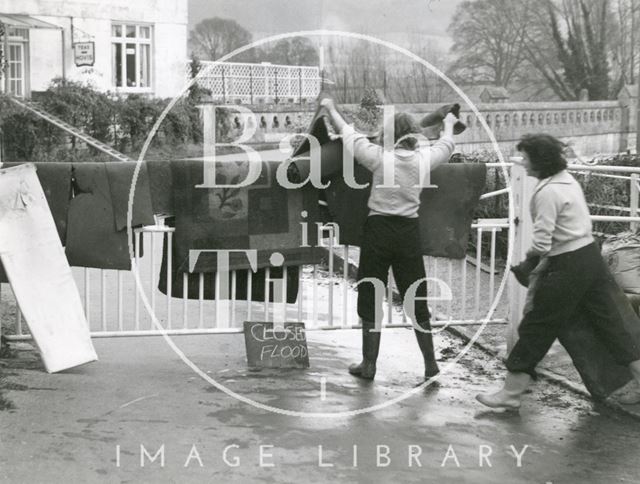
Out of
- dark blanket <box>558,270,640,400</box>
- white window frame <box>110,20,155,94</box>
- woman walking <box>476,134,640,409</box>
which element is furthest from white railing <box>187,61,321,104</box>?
woman walking <box>476,134,640,409</box>

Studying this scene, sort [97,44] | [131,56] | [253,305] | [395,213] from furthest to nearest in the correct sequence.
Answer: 1. [131,56]
2. [97,44]
3. [253,305]
4. [395,213]

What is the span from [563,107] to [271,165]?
3293 centimetres

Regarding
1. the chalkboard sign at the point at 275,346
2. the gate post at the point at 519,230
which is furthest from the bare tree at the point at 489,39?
the chalkboard sign at the point at 275,346

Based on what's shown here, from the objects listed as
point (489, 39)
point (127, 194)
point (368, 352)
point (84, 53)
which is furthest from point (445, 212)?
point (489, 39)

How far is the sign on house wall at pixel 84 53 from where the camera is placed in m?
29.0

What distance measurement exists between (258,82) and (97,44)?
6128 millimetres

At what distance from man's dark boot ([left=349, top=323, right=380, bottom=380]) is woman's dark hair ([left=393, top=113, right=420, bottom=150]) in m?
1.28

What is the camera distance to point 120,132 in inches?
1080

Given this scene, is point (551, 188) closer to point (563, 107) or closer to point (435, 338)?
point (435, 338)

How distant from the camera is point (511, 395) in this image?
6484mm

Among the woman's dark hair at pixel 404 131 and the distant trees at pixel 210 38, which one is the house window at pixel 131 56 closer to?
the distant trees at pixel 210 38

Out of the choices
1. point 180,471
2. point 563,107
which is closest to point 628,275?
point 180,471

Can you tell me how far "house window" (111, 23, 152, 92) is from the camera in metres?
31.3

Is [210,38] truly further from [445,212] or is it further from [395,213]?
[395,213]
